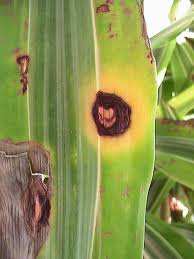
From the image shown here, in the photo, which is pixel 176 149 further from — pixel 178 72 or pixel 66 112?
pixel 178 72

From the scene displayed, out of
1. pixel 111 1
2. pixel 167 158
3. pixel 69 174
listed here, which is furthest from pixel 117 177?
pixel 167 158

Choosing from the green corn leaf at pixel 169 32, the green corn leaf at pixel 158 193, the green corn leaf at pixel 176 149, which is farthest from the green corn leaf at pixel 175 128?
the green corn leaf at pixel 158 193

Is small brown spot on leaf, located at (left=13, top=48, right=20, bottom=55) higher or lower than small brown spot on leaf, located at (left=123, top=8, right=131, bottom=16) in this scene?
lower

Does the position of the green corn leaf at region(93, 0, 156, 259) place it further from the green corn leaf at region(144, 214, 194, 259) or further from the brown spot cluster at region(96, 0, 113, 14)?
the green corn leaf at region(144, 214, 194, 259)

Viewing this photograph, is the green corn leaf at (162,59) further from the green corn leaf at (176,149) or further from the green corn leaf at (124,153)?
the green corn leaf at (124,153)

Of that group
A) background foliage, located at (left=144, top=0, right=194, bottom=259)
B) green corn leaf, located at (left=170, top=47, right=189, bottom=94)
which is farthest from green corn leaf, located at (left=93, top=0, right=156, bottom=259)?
green corn leaf, located at (left=170, top=47, right=189, bottom=94)

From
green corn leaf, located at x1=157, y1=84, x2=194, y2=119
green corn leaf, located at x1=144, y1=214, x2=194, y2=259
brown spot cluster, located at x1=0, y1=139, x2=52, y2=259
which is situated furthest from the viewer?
green corn leaf, located at x1=157, y1=84, x2=194, y2=119

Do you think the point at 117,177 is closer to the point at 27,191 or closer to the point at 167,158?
the point at 27,191

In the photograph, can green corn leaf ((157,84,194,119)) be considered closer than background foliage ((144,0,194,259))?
No
